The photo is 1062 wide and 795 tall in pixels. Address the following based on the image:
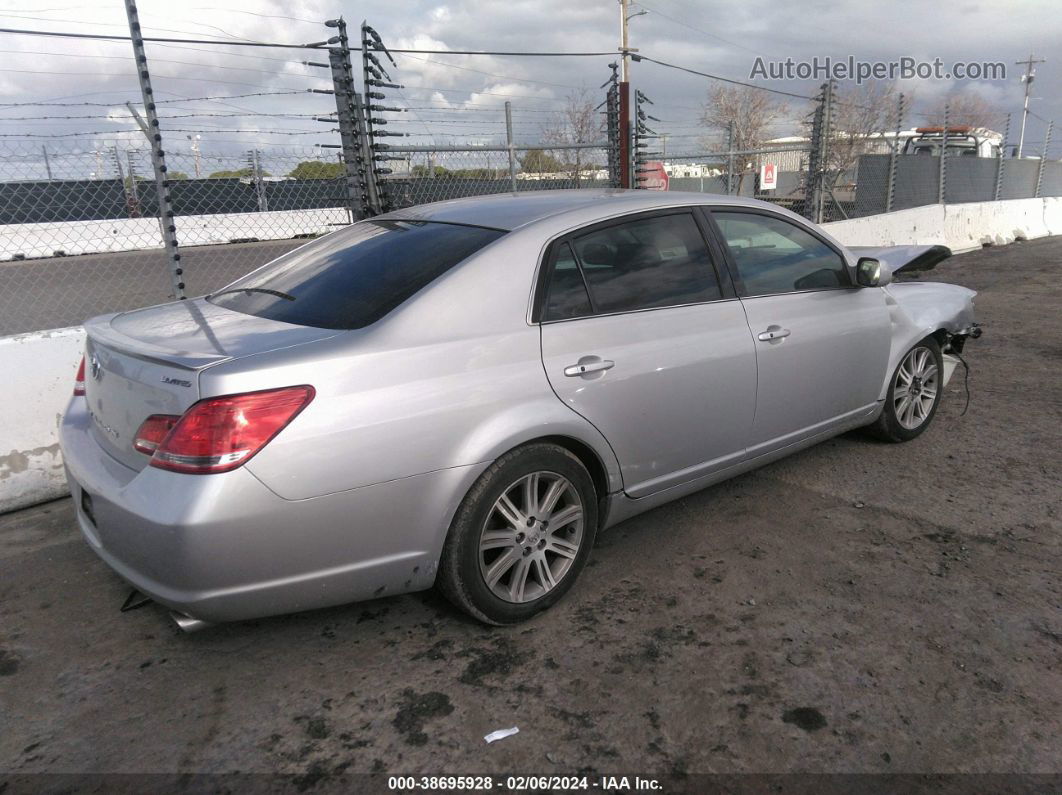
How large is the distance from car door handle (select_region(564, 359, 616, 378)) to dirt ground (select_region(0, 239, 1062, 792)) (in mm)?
931

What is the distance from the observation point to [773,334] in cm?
365

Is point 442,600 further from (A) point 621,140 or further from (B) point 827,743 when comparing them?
(A) point 621,140

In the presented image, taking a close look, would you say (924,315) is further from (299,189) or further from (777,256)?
(299,189)

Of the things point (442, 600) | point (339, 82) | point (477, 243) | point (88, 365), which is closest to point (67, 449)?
point (88, 365)

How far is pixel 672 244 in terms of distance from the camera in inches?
137

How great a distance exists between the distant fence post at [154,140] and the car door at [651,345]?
10.7 ft

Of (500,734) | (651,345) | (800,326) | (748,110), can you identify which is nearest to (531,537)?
(500,734)

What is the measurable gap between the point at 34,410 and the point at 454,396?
3.00 meters

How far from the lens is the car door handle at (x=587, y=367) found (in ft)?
9.58

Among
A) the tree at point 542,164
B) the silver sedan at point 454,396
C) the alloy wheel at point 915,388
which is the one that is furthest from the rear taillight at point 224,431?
the tree at point 542,164

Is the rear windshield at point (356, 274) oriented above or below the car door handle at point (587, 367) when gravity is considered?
above

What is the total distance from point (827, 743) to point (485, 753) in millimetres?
1019

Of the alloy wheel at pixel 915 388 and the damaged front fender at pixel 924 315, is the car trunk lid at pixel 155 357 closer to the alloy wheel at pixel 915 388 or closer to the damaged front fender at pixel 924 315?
the damaged front fender at pixel 924 315

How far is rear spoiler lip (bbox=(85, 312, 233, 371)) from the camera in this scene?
7.83ft
